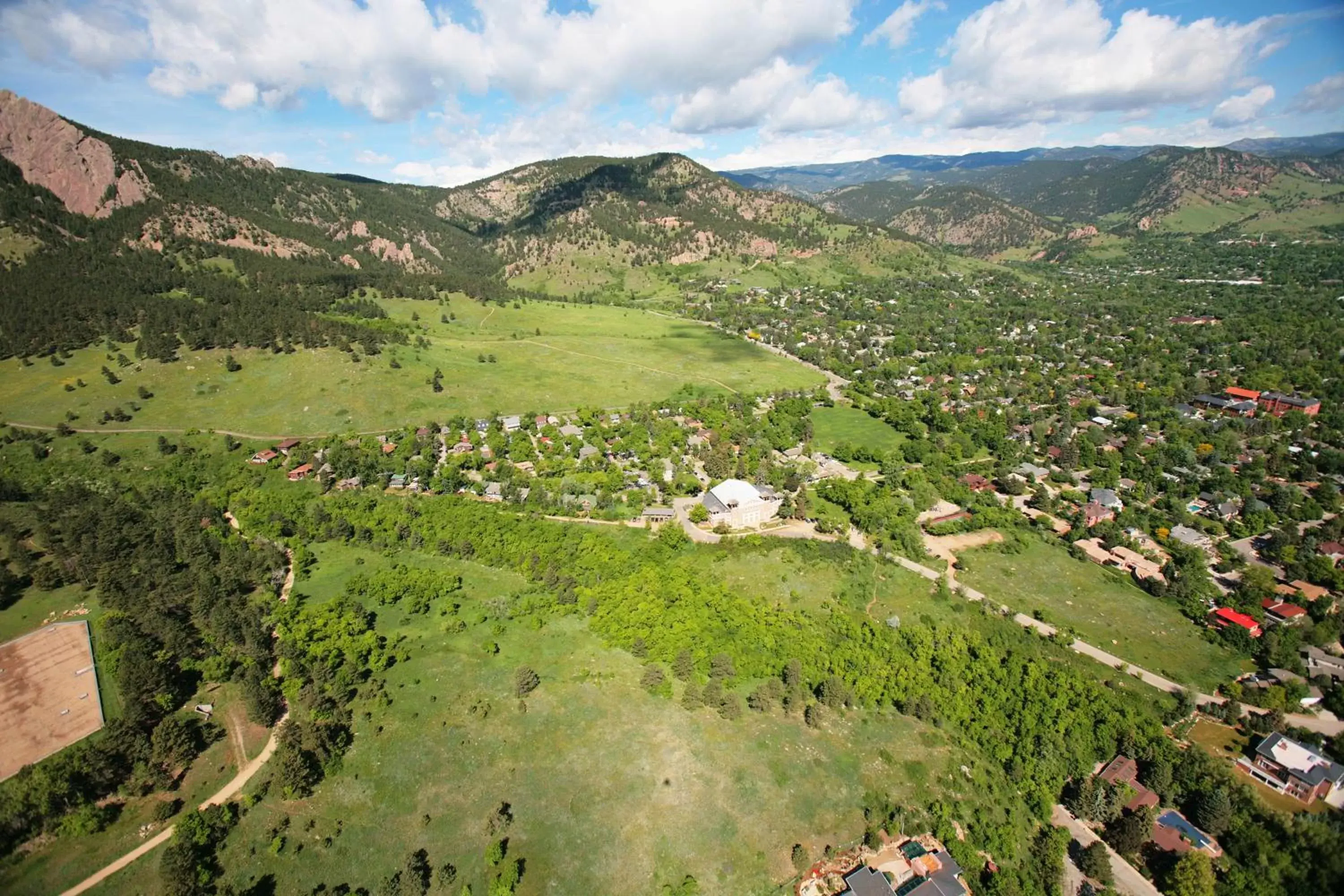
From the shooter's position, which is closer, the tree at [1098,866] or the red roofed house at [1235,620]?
the tree at [1098,866]

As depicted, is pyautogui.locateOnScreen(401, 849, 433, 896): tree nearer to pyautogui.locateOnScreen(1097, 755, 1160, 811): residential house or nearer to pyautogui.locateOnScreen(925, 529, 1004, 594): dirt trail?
pyautogui.locateOnScreen(1097, 755, 1160, 811): residential house

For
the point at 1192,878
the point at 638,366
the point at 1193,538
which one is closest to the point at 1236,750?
the point at 1192,878

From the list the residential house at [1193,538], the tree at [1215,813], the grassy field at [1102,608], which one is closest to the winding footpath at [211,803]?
the tree at [1215,813]

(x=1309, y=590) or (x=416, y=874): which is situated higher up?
(x=1309, y=590)

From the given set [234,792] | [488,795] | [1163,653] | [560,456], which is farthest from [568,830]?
[560,456]

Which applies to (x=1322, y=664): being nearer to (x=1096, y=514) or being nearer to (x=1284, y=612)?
(x=1284, y=612)

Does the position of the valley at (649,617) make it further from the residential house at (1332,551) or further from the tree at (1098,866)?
the residential house at (1332,551)

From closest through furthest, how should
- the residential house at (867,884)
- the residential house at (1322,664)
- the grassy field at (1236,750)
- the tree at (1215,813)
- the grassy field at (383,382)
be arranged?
the residential house at (867,884)
the tree at (1215,813)
the grassy field at (1236,750)
the residential house at (1322,664)
the grassy field at (383,382)
